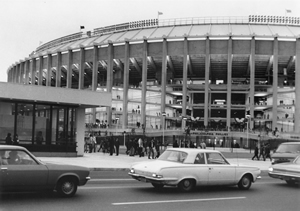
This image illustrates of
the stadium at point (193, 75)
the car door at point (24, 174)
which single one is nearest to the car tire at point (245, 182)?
the car door at point (24, 174)

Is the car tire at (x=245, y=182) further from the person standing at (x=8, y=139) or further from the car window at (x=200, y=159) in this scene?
the person standing at (x=8, y=139)

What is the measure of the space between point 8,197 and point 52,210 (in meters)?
1.95

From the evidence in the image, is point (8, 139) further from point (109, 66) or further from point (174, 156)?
point (109, 66)

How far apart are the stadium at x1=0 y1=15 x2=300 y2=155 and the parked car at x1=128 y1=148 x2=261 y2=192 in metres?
46.6

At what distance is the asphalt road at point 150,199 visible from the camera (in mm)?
9805

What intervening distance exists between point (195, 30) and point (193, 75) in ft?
36.0

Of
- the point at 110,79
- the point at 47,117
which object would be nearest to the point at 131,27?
the point at 110,79

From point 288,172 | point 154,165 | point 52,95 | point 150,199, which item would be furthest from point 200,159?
point 52,95

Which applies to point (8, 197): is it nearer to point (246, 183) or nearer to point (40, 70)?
point (246, 183)

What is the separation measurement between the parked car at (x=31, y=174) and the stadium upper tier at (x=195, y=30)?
6268cm

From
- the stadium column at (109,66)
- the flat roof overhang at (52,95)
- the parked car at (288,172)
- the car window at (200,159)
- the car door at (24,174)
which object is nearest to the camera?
the car door at (24,174)

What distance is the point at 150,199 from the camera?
11.2m

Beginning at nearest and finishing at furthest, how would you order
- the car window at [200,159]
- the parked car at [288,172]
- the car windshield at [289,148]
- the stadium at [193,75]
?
the car window at [200,159], the parked car at [288,172], the car windshield at [289,148], the stadium at [193,75]

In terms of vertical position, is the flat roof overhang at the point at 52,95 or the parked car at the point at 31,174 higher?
the flat roof overhang at the point at 52,95
